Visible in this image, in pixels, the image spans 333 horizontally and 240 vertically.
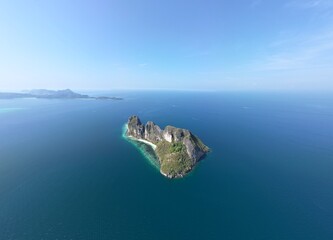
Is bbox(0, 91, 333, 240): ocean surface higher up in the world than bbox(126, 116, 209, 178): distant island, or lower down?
lower down

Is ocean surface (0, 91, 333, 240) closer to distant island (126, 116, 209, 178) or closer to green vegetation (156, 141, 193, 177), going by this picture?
distant island (126, 116, 209, 178)

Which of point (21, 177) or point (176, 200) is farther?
point (21, 177)

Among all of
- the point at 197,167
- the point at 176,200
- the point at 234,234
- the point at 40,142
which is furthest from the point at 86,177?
the point at 40,142

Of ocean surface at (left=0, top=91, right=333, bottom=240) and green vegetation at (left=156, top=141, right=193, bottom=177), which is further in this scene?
green vegetation at (left=156, top=141, right=193, bottom=177)

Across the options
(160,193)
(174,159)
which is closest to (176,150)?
(174,159)

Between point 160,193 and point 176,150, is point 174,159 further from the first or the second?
point 160,193

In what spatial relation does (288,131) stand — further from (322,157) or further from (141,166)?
(141,166)

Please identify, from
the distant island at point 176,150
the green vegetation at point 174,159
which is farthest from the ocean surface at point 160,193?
the green vegetation at point 174,159

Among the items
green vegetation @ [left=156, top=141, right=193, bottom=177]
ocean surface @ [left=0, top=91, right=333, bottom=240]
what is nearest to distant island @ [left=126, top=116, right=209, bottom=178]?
green vegetation @ [left=156, top=141, right=193, bottom=177]
